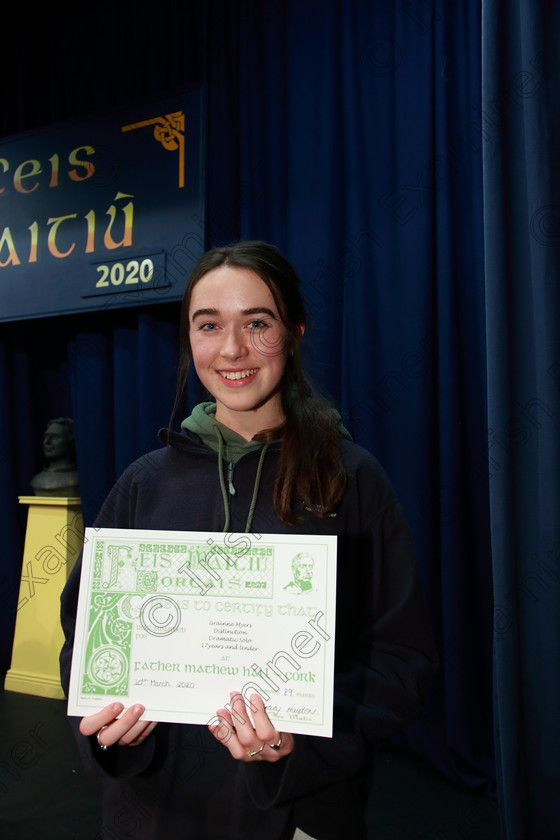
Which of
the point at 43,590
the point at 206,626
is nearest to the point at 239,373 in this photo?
the point at 206,626

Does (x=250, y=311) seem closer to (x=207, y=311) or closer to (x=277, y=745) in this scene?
(x=207, y=311)

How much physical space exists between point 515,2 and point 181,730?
4.60ft

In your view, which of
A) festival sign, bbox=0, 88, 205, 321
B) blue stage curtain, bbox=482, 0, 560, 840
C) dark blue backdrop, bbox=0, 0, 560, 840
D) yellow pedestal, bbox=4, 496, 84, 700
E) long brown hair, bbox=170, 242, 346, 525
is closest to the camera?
long brown hair, bbox=170, 242, 346, 525

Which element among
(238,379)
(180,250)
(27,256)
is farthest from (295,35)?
(238,379)

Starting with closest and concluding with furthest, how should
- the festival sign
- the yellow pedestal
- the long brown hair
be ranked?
the long brown hair < the festival sign < the yellow pedestal

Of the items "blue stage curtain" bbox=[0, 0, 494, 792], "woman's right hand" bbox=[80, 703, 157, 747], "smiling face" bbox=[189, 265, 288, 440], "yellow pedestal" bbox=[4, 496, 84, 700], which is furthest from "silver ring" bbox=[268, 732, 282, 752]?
"yellow pedestal" bbox=[4, 496, 84, 700]

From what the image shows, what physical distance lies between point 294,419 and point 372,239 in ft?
3.90

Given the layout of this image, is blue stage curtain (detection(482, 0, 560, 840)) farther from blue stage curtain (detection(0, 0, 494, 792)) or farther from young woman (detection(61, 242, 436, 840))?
blue stage curtain (detection(0, 0, 494, 792))

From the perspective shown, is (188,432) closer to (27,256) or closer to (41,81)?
(27,256)

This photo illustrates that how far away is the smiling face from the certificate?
9.9 inches

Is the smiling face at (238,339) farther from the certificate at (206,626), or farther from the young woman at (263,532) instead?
the certificate at (206,626)

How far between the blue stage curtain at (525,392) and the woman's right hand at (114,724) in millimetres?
703

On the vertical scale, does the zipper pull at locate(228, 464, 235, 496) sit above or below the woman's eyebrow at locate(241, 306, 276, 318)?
below

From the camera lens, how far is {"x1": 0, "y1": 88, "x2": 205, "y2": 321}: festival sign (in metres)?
1.96
